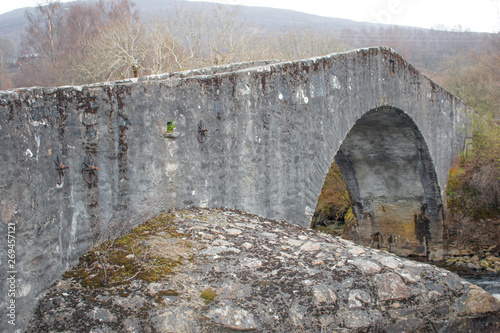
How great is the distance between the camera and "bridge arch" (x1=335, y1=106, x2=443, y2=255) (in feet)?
33.2

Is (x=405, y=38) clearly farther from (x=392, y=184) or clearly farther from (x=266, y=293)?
(x=266, y=293)

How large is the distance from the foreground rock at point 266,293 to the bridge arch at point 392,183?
224 inches

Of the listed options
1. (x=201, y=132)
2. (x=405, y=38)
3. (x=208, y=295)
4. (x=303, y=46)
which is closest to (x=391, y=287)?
(x=208, y=295)

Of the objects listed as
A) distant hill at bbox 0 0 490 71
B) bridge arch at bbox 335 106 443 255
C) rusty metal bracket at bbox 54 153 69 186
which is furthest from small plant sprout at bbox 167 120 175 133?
distant hill at bbox 0 0 490 71

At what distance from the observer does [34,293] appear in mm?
2830

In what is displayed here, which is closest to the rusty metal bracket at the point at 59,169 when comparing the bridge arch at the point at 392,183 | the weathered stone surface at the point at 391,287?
the weathered stone surface at the point at 391,287

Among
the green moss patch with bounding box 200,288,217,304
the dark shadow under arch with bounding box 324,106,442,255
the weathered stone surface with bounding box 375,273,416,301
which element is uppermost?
the green moss patch with bounding box 200,288,217,304

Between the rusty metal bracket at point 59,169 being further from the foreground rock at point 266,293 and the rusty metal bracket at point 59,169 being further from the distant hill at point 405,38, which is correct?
the distant hill at point 405,38

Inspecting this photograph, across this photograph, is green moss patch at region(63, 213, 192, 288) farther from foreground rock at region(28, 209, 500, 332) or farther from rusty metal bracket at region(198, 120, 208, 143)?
rusty metal bracket at region(198, 120, 208, 143)

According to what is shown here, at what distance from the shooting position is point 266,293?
9.91 feet

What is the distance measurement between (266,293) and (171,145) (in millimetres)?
1730

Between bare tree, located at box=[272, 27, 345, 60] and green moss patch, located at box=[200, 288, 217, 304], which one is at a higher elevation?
bare tree, located at box=[272, 27, 345, 60]

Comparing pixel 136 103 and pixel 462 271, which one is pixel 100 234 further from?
pixel 462 271

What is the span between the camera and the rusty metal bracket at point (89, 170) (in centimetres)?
336
